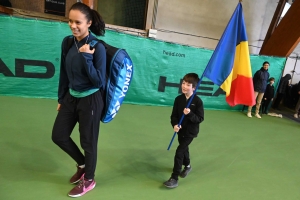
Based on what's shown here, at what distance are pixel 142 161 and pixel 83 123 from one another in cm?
117

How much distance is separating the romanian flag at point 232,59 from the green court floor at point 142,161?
962mm

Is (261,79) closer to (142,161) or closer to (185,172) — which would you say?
(185,172)

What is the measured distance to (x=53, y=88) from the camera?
4523mm

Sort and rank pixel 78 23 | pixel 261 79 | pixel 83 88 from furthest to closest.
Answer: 1. pixel 261 79
2. pixel 83 88
3. pixel 78 23

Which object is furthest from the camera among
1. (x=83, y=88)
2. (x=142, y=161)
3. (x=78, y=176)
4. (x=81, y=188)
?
(x=142, y=161)

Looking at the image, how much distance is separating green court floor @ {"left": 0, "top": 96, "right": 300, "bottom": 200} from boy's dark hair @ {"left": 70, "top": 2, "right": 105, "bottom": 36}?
4.65 ft

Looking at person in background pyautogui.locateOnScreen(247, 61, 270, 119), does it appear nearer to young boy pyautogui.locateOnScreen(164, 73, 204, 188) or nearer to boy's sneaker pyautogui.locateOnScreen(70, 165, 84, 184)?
young boy pyautogui.locateOnScreen(164, 73, 204, 188)

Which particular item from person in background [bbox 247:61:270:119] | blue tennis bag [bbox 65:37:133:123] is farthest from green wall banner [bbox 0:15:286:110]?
blue tennis bag [bbox 65:37:133:123]

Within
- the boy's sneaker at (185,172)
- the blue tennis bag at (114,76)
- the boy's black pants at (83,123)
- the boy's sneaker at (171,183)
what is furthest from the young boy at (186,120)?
the boy's black pants at (83,123)

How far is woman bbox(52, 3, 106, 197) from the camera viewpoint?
154 cm

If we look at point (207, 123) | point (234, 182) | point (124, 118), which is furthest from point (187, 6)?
Answer: point (234, 182)

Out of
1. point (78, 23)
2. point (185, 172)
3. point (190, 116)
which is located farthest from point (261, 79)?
point (78, 23)

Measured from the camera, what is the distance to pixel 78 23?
5.03 ft

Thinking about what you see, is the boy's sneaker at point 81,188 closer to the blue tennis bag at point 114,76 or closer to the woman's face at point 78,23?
the blue tennis bag at point 114,76
